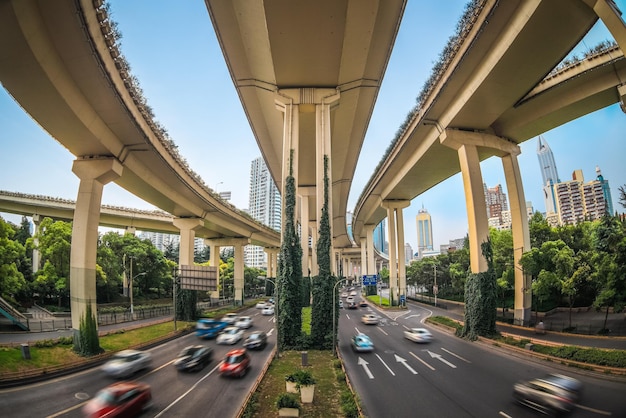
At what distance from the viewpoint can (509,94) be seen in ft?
74.2

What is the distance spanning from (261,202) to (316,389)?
17266 cm

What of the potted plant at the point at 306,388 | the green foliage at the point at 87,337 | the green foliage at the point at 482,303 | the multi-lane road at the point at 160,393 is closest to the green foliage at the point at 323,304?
the multi-lane road at the point at 160,393

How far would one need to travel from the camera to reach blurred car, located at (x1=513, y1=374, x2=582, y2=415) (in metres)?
11.2

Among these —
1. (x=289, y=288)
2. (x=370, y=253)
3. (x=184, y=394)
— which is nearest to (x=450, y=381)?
(x=289, y=288)

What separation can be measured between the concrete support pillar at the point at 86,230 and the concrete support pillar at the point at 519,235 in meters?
33.1

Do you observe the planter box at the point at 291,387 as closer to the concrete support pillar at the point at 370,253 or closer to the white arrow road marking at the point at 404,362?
the white arrow road marking at the point at 404,362

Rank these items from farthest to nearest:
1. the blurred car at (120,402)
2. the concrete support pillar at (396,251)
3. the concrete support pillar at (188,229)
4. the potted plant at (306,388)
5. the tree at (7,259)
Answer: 1. the concrete support pillar at (396,251)
2. the concrete support pillar at (188,229)
3. the tree at (7,259)
4. the potted plant at (306,388)
5. the blurred car at (120,402)

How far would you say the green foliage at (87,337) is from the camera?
20.0 meters

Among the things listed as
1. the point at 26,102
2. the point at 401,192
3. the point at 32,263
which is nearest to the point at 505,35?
the point at 26,102

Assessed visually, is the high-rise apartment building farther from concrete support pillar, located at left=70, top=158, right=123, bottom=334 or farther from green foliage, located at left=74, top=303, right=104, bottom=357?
green foliage, located at left=74, top=303, right=104, bottom=357

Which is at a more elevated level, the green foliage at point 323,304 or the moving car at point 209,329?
the green foliage at point 323,304

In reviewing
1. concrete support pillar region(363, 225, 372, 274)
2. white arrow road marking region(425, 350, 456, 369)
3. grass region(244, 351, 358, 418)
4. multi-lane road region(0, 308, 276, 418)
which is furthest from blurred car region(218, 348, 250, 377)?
concrete support pillar region(363, 225, 372, 274)

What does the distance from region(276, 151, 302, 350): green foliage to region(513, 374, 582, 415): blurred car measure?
45.2 feet

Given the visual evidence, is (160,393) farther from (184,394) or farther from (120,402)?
(120,402)
